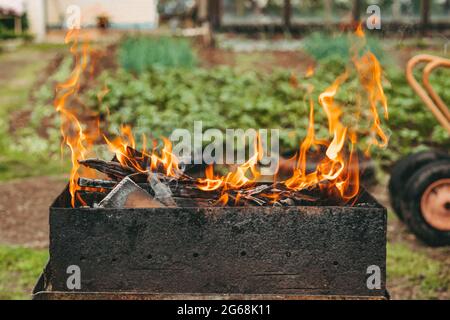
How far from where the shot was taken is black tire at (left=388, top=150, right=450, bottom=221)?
551 cm

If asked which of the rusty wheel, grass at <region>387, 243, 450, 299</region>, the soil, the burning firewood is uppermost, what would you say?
the burning firewood

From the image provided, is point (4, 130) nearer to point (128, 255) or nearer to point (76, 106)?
point (76, 106)

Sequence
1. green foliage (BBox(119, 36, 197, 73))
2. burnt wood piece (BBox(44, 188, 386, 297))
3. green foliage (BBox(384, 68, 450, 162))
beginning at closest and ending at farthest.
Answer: burnt wood piece (BBox(44, 188, 386, 297)) < green foliage (BBox(384, 68, 450, 162)) < green foliage (BBox(119, 36, 197, 73))

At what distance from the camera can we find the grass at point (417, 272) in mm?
4684

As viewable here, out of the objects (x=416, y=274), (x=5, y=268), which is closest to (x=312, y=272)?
(x=416, y=274)

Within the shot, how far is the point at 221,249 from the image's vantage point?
3.27m

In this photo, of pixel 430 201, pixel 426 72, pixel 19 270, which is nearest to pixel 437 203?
pixel 430 201

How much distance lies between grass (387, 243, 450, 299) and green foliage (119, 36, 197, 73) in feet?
20.4

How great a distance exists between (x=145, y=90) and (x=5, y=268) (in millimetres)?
4750

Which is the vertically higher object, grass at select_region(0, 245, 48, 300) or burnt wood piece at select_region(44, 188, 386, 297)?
burnt wood piece at select_region(44, 188, 386, 297)

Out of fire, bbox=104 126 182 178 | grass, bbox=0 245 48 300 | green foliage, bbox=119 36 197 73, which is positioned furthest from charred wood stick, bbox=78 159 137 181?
green foliage, bbox=119 36 197 73

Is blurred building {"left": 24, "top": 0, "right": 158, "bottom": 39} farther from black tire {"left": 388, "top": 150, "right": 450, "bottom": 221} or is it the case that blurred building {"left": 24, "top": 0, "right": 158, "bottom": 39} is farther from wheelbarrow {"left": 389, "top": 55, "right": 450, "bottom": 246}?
wheelbarrow {"left": 389, "top": 55, "right": 450, "bottom": 246}

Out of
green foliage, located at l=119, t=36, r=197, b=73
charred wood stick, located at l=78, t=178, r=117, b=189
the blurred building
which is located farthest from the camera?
the blurred building

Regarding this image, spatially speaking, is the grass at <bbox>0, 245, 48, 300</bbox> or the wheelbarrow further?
the wheelbarrow
